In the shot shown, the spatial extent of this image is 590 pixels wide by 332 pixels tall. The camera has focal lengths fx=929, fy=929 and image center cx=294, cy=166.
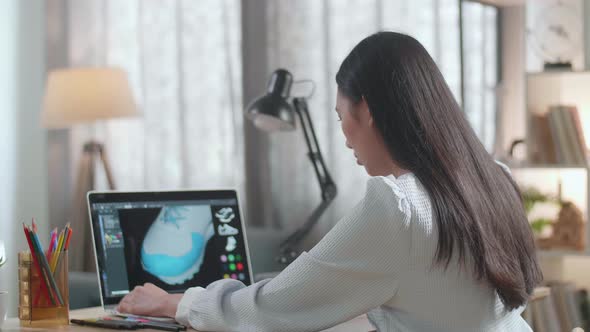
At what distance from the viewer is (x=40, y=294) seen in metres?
1.70

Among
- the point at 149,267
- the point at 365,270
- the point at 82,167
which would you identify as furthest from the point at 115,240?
the point at 82,167

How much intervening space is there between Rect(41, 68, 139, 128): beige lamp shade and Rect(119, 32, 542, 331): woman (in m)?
2.64

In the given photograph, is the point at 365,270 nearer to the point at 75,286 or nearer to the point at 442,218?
the point at 442,218

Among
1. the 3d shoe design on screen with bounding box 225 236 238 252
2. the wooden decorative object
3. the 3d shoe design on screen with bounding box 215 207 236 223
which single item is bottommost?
the wooden decorative object

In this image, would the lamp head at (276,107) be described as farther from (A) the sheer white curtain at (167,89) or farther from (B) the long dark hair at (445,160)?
(B) the long dark hair at (445,160)

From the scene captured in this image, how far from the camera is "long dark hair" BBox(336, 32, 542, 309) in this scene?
55.4 inches

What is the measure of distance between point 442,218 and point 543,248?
6.80 ft

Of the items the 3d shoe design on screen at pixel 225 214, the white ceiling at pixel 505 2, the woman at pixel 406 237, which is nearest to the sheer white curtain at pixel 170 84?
the white ceiling at pixel 505 2

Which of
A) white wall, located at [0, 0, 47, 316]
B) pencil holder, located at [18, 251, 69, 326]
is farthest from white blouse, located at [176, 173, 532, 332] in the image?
white wall, located at [0, 0, 47, 316]

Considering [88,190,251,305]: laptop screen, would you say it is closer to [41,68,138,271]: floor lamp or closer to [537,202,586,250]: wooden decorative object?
[537,202,586,250]: wooden decorative object

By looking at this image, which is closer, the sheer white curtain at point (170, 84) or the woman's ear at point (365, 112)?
the woman's ear at point (365, 112)

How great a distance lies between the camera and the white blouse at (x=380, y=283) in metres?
1.37

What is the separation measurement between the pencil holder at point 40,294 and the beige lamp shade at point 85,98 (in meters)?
2.41

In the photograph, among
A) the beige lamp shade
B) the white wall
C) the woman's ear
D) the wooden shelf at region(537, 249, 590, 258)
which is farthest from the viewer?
the white wall
